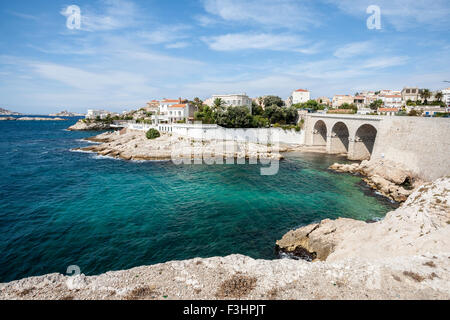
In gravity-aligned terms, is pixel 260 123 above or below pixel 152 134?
above

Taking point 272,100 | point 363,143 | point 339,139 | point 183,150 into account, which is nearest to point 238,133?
point 183,150

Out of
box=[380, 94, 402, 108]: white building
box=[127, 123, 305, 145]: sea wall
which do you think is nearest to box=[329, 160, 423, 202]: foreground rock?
box=[127, 123, 305, 145]: sea wall

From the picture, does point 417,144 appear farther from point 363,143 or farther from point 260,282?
point 260,282

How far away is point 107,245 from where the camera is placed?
15898 mm

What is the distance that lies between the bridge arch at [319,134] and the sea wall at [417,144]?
1910 cm

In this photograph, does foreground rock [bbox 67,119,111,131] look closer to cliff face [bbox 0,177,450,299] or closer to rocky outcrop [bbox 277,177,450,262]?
cliff face [bbox 0,177,450,299]

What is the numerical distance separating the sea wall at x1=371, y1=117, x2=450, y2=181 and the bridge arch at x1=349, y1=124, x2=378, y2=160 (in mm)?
6413

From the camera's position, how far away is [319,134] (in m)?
56.2

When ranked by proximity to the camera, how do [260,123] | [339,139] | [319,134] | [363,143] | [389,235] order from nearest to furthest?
[389,235], [363,143], [339,139], [319,134], [260,123]

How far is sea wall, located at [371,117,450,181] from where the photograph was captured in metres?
25.9

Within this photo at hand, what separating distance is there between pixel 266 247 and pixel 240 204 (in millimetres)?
7550

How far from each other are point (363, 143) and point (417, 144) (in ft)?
46.9

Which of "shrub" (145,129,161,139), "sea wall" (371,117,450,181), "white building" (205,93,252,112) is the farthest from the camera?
"white building" (205,93,252,112)
